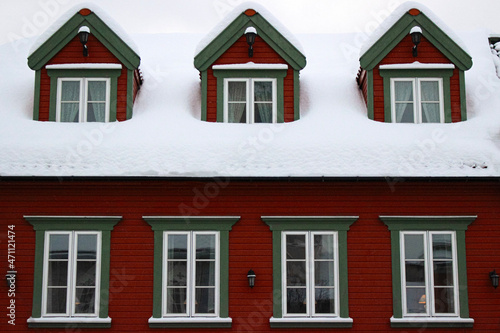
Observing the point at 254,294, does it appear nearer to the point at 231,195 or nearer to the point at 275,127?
the point at 231,195

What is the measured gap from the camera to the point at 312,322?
12.6 m

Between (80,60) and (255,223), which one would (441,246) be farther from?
(80,60)

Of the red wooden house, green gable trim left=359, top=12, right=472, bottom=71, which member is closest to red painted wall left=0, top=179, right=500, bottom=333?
the red wooden house

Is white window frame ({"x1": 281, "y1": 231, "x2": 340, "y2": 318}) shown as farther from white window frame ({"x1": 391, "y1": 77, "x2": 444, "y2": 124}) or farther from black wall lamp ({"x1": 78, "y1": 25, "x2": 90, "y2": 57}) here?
black wall lamp ({"x1": 78, "y1": 25, "x2": 90, "y2": 57})

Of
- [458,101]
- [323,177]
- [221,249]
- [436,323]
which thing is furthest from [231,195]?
[458,101]

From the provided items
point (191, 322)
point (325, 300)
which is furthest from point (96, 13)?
point (325, 300)

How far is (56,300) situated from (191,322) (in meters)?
2.99

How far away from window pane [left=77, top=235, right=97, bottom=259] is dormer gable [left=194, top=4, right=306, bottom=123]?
13.2ft

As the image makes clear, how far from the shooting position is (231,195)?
13.2 meters

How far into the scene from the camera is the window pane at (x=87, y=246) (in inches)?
510

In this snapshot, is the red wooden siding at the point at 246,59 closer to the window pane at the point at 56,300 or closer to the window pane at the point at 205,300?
the window pane at the point at 205,300

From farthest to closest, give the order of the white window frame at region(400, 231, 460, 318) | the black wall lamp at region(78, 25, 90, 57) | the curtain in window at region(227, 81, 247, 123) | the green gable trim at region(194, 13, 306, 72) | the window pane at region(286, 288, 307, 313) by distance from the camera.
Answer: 1. the green gable trim at region(194, 13, 306, 72)
2. the curtain in window at region(227, 81, 247, 123)
3. the black wall lamp at region(78, 25, 90, 57)
4. the window pane at region(286, 288, 307, 313)
5. the white window frame at region(400, 231, 460, 318)

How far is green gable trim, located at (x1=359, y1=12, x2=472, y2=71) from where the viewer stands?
14.5m

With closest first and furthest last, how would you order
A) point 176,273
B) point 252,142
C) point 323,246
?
point 176,273
point 323,246
point 252,142
